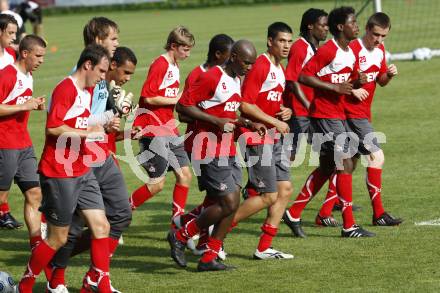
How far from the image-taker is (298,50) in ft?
41.7

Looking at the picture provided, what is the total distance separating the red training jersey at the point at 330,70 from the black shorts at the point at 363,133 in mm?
326

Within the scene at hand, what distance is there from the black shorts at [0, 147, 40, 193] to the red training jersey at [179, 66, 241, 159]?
214 cm

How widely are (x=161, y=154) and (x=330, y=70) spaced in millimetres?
2182

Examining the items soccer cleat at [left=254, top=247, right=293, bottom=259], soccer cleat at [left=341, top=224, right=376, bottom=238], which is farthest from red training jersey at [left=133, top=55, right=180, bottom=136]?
soccer cleat at [left=341, top=224, right=376, bottom=238]

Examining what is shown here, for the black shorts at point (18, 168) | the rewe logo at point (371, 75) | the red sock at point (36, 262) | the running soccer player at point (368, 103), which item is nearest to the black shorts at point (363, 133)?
the running soccer player at point (368, 103)

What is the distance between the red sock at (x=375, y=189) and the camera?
1194cm

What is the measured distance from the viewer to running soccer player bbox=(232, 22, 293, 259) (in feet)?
34.3

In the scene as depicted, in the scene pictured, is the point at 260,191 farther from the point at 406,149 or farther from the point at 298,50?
the point at 406,149

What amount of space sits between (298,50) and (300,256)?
122 inches

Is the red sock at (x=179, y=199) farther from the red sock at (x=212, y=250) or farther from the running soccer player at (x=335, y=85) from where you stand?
the red sock at (x=212, y=250)

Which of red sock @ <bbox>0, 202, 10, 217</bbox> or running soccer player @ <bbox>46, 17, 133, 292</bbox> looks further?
red sock @ <bbox>0, 202, 10, 217</bbox>

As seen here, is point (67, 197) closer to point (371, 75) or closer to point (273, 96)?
point (273, 96)

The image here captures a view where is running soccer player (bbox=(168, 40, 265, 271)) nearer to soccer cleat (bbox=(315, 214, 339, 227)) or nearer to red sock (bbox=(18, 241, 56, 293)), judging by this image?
red sock (bbox=(18, 241, 56, 293))

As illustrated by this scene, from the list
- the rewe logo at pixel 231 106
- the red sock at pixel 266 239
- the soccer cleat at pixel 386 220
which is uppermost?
the rewe logo at pixel 231 106
